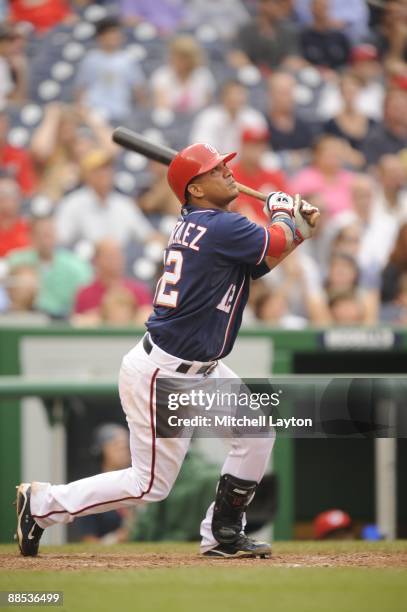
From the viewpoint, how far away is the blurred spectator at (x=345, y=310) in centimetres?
795

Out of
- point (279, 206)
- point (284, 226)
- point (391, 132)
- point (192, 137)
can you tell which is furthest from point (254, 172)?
point (284, 226)

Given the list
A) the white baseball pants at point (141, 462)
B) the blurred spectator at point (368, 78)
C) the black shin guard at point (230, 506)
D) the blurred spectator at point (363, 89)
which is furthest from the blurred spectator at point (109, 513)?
the blurred spectator at point (368, 78)

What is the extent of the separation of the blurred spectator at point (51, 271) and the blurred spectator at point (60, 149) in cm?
89

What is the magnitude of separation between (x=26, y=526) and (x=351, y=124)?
653 centimetres

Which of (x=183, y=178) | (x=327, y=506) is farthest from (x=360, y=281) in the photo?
(x=183, y=178)

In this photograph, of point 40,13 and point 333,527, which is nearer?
point 333,527

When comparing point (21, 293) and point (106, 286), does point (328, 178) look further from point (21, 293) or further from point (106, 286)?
point (21, 293)

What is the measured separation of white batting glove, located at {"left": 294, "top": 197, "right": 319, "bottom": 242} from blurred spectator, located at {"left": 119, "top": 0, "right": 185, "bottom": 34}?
6.68 metres

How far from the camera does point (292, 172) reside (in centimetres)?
990

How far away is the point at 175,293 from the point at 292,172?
562 centimetres

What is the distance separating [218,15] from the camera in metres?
11.1

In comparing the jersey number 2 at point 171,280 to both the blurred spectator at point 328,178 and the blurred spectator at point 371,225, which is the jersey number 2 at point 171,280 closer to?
the blurred spectator at point 371,225

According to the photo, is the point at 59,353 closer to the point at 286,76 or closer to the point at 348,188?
the point at 348,188

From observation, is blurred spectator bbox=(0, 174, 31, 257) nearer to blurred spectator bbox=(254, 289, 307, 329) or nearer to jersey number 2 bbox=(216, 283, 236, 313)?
blurred spectator bbox=(254, 289, 307, 329)
